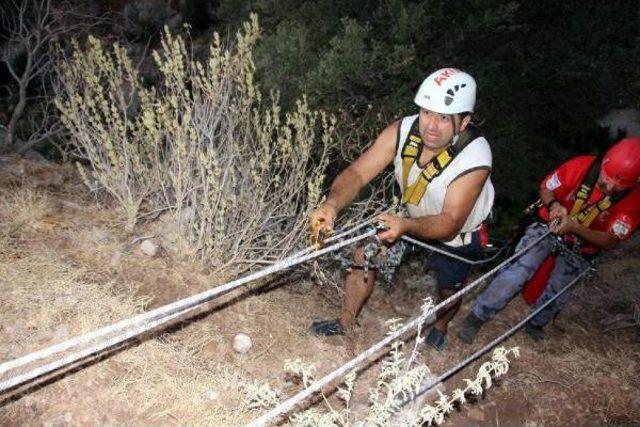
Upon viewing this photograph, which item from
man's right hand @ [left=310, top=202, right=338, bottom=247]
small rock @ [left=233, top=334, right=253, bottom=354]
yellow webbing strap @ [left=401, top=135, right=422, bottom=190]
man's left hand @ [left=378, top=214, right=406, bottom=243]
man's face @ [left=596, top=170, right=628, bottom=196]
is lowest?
small rock @ [left=233, top=334, right=253, bottom=354]

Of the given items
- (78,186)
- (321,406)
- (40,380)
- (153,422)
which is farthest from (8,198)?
(321,406)

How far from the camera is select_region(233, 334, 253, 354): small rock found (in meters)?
3.23

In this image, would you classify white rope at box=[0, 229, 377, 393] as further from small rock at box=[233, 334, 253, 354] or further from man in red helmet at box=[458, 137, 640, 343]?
man in red helmet at box=[458, 137, 640, 343]

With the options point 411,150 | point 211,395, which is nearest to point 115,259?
point 211,395

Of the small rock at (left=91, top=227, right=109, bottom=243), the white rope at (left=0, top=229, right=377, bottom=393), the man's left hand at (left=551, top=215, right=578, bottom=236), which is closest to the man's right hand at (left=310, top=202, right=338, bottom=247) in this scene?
the white rope at (left=0, top=229, right=377, bottom=393)

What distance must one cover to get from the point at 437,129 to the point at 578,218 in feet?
5.58

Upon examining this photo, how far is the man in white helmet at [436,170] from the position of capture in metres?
2.87

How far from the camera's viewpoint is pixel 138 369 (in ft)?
8.48

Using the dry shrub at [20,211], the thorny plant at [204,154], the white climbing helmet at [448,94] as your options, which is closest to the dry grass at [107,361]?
the dry shrub at [20,211]

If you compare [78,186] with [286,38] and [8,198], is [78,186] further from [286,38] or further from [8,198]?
[286,38]

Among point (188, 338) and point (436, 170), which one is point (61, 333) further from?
point (436, 170)

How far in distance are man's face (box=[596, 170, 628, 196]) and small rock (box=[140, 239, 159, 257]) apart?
3.52 meters

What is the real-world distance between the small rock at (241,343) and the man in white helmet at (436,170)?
991 millimetres

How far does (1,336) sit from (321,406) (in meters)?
1.89
